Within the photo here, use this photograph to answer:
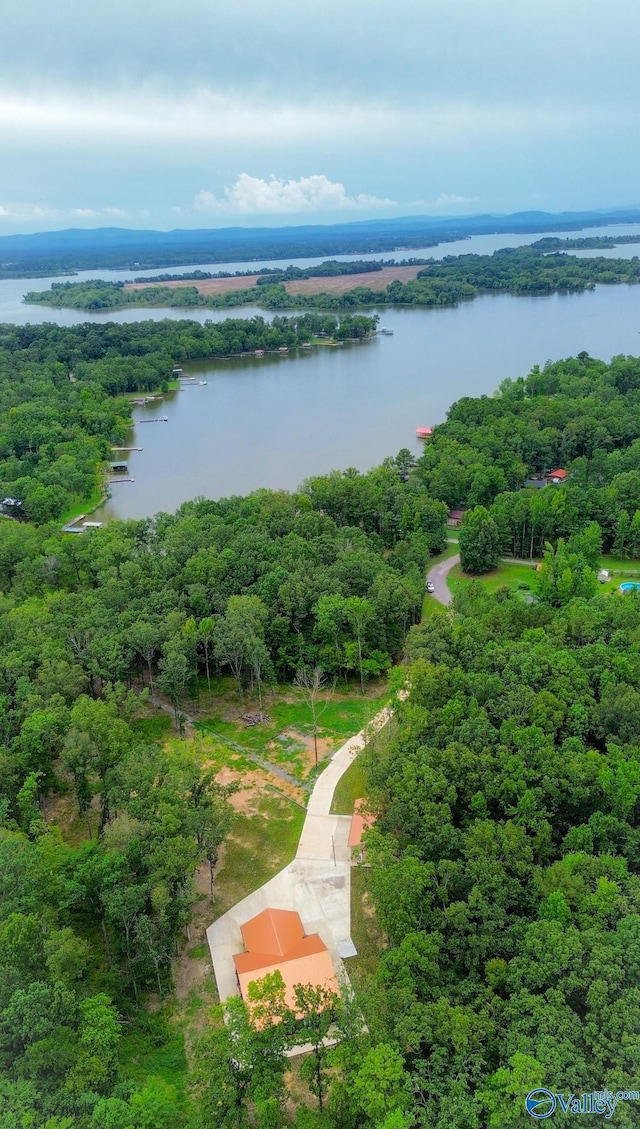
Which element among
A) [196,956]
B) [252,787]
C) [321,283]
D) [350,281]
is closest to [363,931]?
[196,956]

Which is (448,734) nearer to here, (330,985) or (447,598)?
(330,985)

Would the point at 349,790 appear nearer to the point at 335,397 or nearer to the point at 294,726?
the point at 294,726

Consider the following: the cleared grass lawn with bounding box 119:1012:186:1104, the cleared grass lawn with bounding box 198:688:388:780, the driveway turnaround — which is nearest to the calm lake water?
the cleared grass lawn with bounding box 198:688:388:780

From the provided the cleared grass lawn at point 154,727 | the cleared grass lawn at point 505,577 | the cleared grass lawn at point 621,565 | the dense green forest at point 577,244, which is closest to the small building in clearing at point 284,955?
the cleared grass lawn at point 154,727

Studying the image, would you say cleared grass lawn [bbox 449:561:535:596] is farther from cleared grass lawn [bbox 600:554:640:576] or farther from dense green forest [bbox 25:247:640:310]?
dense green forest [bbox 25:247:640:310]

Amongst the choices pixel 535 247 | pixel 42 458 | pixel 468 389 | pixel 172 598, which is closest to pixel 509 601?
pixel 172 598

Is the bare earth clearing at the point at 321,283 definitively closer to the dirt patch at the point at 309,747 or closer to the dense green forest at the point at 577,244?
the dense green forest at the point at 577,244
